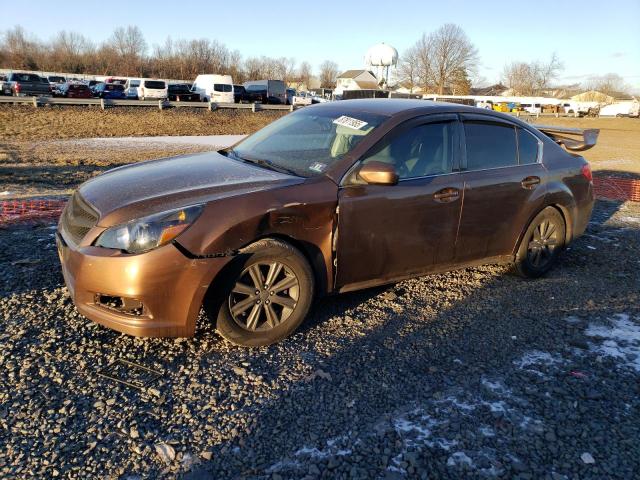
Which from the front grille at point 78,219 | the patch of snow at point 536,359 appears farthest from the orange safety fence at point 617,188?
the front grille at point 78,219

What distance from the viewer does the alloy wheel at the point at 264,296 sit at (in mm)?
3371

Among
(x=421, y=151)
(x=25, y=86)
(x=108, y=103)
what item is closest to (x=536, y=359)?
(x=421, y=151)

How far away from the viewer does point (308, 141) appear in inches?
171

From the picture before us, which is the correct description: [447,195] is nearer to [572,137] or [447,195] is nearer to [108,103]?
[572,137]

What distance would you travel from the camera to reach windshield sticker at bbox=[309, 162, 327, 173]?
3795 mm

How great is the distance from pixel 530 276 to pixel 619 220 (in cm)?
369

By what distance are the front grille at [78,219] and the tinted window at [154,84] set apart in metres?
36.8

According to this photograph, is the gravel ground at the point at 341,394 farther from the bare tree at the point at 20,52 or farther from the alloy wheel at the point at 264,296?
the bare tree at the point at 20,52

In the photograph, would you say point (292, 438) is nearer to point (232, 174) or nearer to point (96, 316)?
point (96, 316)

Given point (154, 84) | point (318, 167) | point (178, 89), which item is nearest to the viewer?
point (318, 167)

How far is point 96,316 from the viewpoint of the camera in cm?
320

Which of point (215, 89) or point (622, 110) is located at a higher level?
point (215, 89)

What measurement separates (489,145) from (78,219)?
3477mm

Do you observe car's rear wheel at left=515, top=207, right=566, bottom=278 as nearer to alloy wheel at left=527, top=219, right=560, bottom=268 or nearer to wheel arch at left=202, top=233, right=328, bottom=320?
alloy wheel at left=527, top=219, right=560, bottom=268
